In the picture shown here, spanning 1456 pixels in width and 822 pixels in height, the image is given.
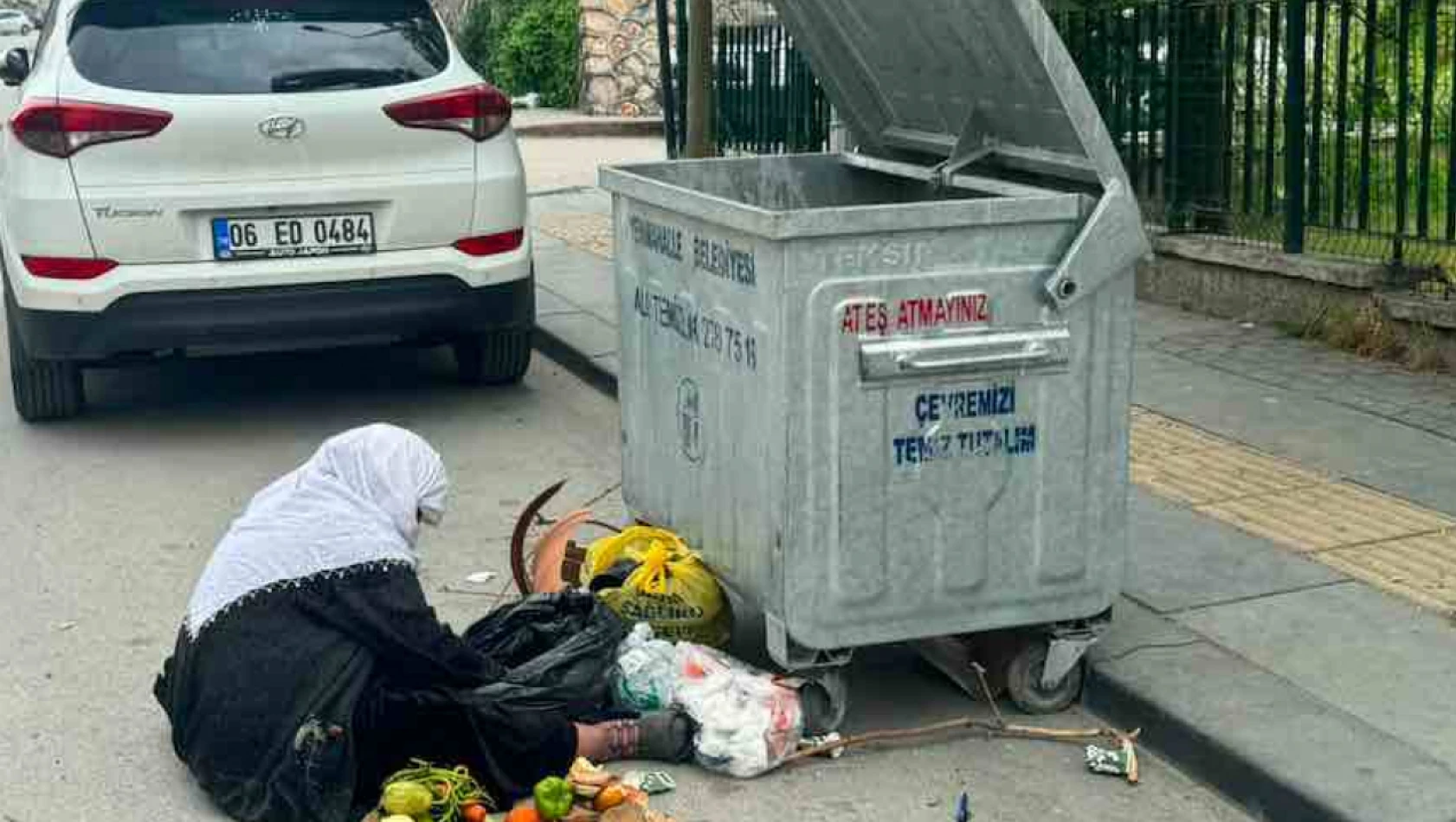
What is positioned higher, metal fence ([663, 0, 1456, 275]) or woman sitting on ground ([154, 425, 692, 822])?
metal fence ([663, 0, 1456, 275])

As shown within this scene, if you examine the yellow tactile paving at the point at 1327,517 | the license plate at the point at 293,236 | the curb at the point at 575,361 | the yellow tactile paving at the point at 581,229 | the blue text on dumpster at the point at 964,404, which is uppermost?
the license plate at the point at 293,236

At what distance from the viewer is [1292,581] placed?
5.67 m

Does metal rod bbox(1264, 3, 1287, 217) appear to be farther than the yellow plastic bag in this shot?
Yes

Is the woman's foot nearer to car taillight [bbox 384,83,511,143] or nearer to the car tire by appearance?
car taillight [bbox 384,83,511,143]

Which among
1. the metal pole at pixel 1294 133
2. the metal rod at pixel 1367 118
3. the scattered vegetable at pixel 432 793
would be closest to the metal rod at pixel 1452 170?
the metal rod at pixel 1367 118

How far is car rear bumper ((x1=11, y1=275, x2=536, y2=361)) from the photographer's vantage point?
7.63m

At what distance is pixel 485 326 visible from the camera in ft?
26.9

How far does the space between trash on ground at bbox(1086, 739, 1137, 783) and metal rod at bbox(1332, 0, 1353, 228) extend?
16.0 ft

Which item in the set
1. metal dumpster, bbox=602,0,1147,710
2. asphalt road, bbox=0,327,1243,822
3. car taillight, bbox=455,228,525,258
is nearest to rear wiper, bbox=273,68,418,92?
car taillight, bbox=455,228,525,258

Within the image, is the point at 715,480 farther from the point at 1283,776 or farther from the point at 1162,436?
the point at 1162,436

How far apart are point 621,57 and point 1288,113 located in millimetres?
16202

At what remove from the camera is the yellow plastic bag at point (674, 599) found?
16.8 ft

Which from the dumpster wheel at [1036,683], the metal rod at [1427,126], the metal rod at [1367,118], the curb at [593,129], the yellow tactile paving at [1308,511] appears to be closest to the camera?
the dumpster wheel at [1036,683]

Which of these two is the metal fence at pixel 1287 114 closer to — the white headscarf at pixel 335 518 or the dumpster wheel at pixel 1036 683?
the dumpster wheel at pixel 1036 683
